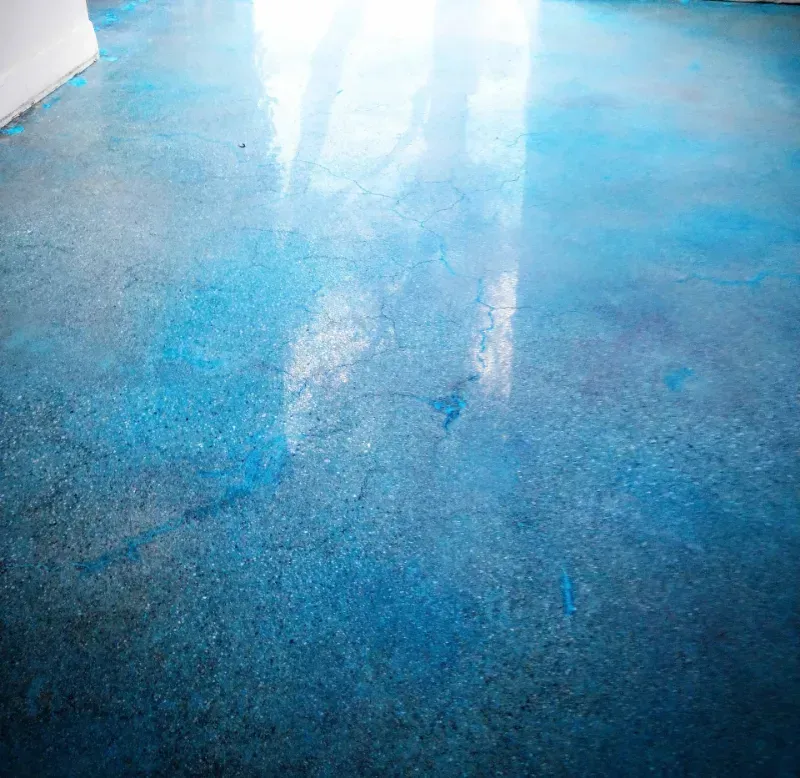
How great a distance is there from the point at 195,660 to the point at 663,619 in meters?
1.57

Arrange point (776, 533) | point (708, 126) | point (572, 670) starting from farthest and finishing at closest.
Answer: point (708, 126) < point (776, 533) < point (572, 670)

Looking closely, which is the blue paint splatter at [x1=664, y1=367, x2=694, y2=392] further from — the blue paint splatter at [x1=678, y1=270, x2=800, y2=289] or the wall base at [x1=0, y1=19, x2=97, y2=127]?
the wall base at [x1=0, y1=19, x2=97, y2=127]

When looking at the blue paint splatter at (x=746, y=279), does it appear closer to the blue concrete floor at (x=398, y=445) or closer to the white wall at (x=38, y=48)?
the blue concrete floor at (x=398, y=445)

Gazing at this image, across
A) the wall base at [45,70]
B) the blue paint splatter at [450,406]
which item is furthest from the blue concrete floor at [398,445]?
the wall base at [45,70]

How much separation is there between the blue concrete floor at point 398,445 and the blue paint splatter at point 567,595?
12mm

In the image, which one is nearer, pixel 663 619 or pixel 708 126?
pixel 663 619

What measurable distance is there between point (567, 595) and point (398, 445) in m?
0.90

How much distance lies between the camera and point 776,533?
7.36 ft

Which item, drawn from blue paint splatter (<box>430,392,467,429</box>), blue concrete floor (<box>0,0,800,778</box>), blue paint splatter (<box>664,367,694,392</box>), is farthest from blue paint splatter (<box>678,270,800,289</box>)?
blue paint splatter (<box>430,392,467,429</box>)

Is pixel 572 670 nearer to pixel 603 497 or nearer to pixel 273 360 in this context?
pixel 603 497

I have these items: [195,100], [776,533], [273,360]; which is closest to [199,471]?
[273,360]

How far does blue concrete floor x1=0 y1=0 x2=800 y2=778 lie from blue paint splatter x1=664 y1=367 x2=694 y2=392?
0.02 meters

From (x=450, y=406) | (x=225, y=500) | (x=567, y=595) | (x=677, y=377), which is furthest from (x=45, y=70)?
(x=567, y=595)

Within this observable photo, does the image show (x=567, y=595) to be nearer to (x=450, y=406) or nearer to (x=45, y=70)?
(x=450, y=406)
